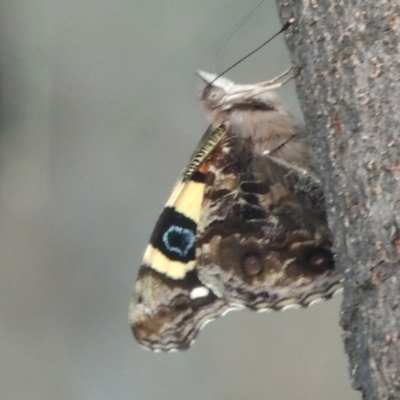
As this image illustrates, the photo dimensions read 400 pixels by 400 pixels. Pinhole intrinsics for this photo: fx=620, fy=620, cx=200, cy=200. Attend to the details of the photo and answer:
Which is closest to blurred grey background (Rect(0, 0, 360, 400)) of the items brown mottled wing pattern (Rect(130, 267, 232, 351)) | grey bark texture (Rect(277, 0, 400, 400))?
brown mottled wing pattern (Rect(130, 267, 232, 351))

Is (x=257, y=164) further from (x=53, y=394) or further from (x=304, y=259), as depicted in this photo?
(x=53, y=394)

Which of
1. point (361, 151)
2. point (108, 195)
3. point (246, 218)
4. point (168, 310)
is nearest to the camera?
point (361, 151)

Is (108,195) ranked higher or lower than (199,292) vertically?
higher

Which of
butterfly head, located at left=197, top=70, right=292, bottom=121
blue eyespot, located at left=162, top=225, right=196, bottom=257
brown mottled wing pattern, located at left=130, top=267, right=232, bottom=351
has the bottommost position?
brown mottled wing pattern, located at left=130, top=267, right=232, bottom=351

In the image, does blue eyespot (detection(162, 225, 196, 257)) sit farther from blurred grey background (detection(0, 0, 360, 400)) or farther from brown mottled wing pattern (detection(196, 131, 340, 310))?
blurred grey background (detection(0, 0, 360, 400))

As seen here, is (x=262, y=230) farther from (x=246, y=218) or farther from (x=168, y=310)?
(x=168, y=310)

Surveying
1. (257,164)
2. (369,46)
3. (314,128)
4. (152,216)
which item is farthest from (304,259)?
(152,216)

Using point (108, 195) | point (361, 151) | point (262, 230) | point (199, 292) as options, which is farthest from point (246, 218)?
point (108, 195)
